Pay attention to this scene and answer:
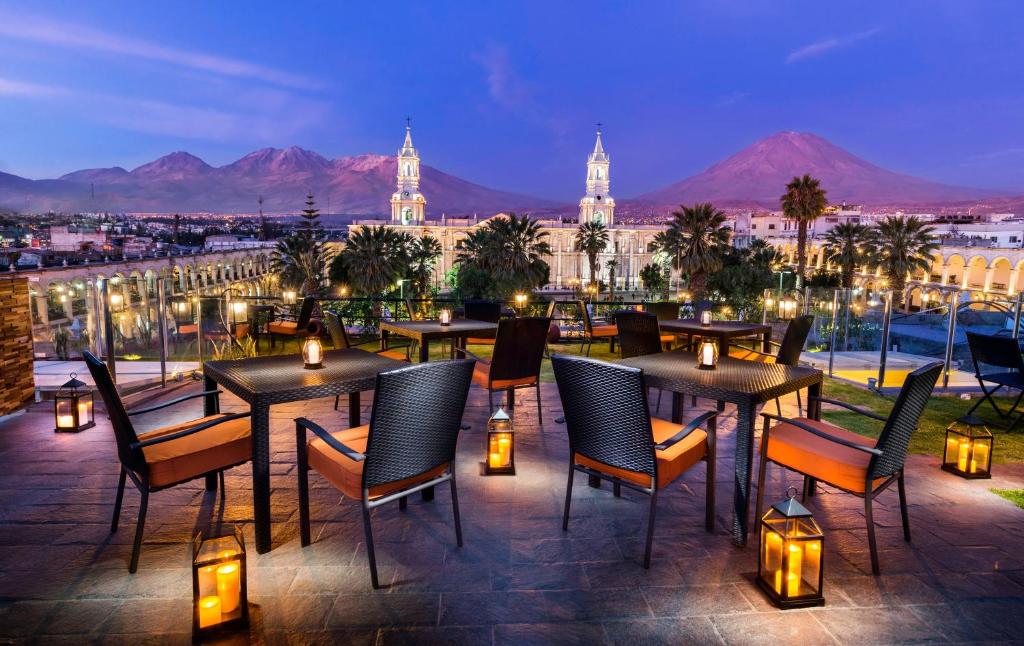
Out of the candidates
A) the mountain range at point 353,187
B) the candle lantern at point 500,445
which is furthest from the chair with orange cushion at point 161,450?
the mountain range at point 353,187

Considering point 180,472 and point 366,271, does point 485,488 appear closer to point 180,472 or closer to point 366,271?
point 180,472

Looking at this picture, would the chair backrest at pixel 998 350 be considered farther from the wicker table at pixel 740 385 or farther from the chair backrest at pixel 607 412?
the chair backrest at pixel 607 412

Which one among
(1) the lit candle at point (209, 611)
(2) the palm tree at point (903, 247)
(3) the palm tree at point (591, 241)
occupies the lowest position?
(1) the lit candle at point (209, 611)

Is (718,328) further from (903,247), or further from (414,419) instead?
(903,247)

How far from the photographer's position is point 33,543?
2.66 m

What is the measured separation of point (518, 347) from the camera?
14.7 feet

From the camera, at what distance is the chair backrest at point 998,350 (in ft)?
15.1

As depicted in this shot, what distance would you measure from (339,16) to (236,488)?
6741 cm

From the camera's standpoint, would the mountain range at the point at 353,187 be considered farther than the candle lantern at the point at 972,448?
Yes

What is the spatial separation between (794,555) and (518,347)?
2601 mm

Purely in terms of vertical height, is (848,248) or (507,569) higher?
(848,248)

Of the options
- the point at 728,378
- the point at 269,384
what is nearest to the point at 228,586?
the point at 269,384

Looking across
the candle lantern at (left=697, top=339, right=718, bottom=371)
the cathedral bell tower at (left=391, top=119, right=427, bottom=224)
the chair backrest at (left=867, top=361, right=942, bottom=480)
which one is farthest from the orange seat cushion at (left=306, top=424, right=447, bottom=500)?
the cathedral bell tower at (left=391, top=119, right=427, bottom=224)

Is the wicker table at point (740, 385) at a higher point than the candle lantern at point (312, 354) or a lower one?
lower
